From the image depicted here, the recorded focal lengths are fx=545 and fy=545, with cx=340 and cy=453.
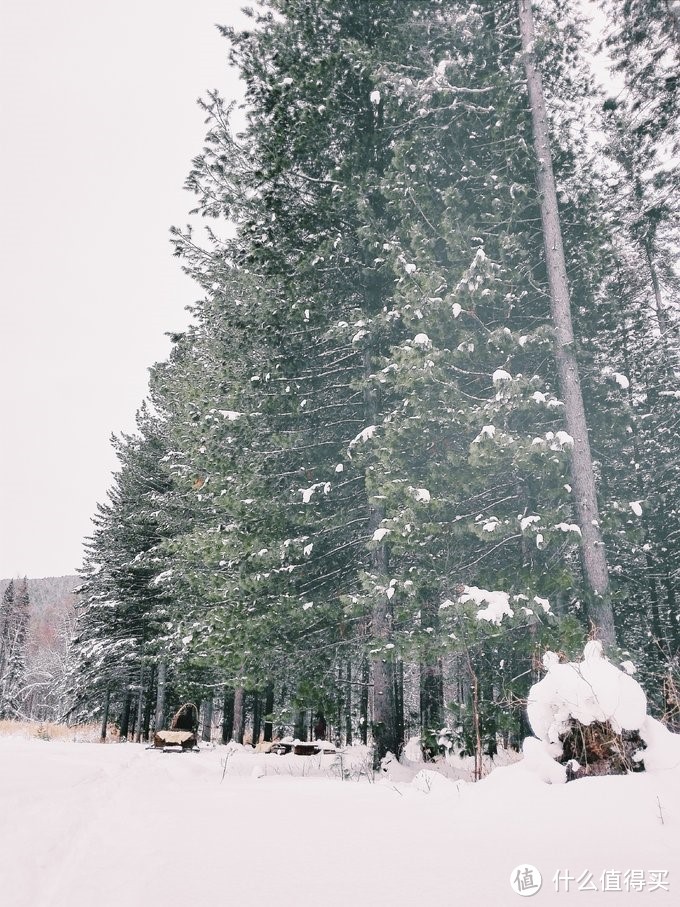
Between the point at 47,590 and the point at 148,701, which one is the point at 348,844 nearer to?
the point at 148,701

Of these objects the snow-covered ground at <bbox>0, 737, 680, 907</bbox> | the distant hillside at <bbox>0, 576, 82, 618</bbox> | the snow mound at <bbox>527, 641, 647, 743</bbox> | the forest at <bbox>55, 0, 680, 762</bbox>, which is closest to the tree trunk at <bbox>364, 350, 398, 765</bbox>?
the forest at <bbox>55, 0, 680, 762</bbox>

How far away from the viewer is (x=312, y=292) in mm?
10195

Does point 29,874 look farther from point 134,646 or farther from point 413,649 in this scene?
point 134,646

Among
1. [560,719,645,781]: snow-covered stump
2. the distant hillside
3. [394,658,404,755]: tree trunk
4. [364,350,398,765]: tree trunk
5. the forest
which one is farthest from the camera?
the distant hillside

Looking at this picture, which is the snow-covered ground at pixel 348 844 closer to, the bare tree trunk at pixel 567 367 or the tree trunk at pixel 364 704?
the bare tree trunk at pixel 567 367

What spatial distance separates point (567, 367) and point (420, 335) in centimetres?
271

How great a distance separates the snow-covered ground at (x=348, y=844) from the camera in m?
2.81

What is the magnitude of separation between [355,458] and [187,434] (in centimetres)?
365

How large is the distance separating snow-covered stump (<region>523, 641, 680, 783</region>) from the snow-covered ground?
0.25 metres

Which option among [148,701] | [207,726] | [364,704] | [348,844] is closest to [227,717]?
[207,726]

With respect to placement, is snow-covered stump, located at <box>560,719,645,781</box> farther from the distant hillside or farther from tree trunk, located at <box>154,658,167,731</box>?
the distant hillside

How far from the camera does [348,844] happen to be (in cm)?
371

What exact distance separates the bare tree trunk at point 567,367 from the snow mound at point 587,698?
8.77 feet

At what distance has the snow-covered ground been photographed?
2.81 m
